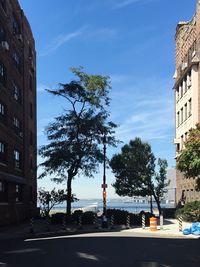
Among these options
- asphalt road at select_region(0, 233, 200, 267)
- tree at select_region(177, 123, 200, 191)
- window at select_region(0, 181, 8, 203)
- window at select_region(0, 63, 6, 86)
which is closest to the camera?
asphalt road at select_region(0, 233, 200, 267)

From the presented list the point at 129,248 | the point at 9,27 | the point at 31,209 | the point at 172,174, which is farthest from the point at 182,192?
the point at 129,248

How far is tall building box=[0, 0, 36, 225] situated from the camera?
3688cm

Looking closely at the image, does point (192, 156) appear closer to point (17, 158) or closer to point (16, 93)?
point (17, 158)

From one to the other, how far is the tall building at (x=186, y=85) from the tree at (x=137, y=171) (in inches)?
104

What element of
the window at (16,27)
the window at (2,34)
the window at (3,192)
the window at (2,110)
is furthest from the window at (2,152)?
the window at (16,27)

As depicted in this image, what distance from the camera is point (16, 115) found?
42250mm

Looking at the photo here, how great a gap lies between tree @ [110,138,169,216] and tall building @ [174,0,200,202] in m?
2.63

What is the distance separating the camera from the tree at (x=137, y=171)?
177 feet

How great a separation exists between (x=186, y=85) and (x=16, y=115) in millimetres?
19243

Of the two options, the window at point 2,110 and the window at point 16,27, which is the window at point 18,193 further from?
the window at point 16,27

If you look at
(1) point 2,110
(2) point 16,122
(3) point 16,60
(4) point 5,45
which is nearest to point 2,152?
(1) point 2,110

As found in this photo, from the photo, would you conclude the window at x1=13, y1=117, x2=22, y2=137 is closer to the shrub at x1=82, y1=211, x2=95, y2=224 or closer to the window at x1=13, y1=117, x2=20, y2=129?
the window at x1=13, y1=117, x2=20, y2=129

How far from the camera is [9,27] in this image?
3938 cm

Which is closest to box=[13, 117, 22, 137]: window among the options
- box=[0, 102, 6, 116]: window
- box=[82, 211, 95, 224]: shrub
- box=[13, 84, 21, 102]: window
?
box=[13, 84, 21, 102]: window
